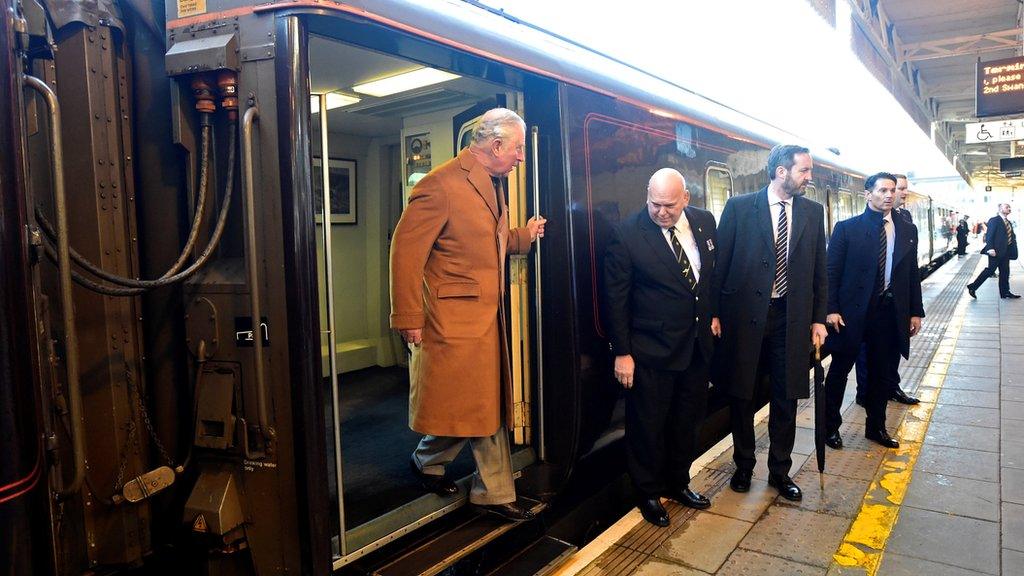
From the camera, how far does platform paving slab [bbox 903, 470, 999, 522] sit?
3.76 metres

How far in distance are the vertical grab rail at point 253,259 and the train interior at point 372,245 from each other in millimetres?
226

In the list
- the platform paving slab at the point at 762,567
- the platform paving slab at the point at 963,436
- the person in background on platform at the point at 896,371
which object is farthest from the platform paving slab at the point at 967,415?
the platform paving slab at the point at 762,567

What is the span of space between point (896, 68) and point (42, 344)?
1456 cm

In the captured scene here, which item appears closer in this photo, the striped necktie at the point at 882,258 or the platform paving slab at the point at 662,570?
the platform paving slab at the point at 662,570

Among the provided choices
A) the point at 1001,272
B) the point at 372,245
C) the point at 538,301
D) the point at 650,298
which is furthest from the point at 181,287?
the point at 1001,272

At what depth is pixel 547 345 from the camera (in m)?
3.55

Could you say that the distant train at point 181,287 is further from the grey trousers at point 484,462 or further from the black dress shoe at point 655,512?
the black dress shoe at point 655,512

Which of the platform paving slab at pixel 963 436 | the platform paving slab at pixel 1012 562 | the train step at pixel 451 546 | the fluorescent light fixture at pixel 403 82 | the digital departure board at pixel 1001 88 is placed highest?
the digital departure board at pixel 1001 88

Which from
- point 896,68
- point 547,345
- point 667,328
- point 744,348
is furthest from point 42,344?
point 896,68

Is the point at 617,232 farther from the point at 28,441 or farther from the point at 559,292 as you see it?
the point at 28,441

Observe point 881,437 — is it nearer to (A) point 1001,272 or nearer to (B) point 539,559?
(B) point 539,559

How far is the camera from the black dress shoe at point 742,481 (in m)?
4.08

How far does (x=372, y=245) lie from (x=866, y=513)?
15.6 feet

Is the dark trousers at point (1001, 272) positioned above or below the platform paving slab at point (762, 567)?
above
